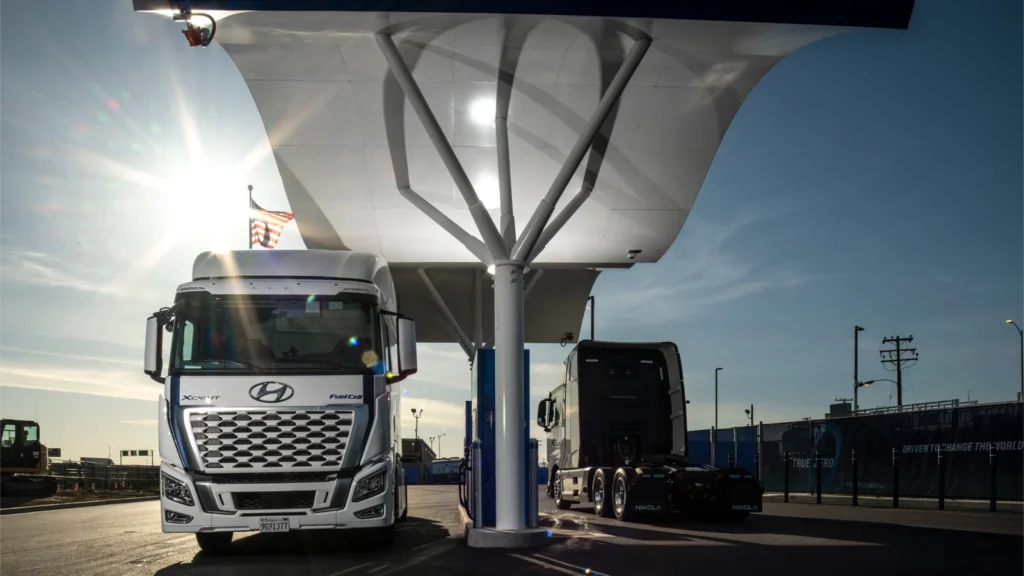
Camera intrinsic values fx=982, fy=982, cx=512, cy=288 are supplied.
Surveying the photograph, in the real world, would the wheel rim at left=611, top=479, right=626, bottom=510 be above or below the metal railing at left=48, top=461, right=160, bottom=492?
above

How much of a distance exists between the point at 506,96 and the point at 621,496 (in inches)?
304


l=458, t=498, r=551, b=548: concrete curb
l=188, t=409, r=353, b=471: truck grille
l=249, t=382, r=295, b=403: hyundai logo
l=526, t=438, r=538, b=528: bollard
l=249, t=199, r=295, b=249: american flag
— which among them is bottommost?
l=458, t=498, r=551, b=548: concrete curb

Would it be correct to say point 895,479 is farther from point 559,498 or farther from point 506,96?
point 506,96

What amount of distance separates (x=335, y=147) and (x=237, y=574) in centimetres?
883

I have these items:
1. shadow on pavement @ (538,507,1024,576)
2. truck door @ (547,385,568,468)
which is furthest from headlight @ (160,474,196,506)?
truck door @ (547,385,568,468)

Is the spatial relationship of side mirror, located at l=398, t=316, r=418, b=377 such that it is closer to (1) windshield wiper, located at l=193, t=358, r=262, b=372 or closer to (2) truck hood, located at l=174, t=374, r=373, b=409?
(2) truck hood, located at l=174, t=374, r=373, b=409

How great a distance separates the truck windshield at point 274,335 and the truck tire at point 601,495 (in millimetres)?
8719

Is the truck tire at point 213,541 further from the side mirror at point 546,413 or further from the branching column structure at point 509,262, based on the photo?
the side mirror at point 546,413

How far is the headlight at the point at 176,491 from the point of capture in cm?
1083

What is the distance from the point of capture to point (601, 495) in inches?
760

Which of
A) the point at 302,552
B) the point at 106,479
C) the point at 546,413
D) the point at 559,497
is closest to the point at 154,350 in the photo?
the point at 302,552

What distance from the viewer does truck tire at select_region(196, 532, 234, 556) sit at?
1238cm

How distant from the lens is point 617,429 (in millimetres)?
20391

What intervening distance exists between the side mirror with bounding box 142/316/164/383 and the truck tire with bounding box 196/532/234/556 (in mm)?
2383
